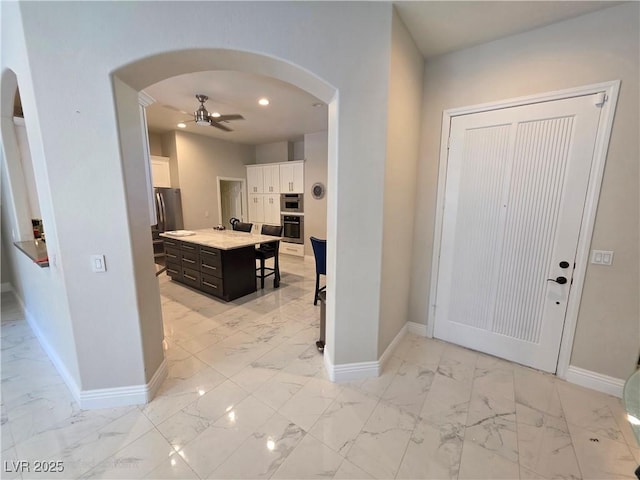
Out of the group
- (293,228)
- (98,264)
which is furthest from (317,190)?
(98,264)

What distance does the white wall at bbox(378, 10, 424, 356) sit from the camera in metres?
2.08

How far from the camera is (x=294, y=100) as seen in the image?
376 centimetres

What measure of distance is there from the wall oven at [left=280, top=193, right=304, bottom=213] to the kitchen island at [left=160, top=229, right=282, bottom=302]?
213 centimetres

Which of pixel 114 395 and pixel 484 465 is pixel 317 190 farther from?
pixel 484 465

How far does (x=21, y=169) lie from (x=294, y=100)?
3.44m

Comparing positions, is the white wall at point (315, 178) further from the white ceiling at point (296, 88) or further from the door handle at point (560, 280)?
the door handle at point (560, 280)

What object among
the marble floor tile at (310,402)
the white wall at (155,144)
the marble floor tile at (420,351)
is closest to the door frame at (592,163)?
the marble floor tile at (420,351)

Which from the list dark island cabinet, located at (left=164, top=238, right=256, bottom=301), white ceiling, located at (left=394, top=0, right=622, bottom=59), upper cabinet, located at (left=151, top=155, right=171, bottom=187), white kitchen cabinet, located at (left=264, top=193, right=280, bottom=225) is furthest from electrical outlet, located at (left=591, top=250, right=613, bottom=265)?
upper cabinet, located at (left=151, top=155, right=171, bottom=187)

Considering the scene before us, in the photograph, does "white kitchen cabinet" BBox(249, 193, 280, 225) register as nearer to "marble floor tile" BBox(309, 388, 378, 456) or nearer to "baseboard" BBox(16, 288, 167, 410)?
"baseboard" BBox(16, 288, 167, 410)

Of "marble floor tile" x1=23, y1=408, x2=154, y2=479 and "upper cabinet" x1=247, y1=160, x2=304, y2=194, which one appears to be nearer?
"marble floor tile" x1=23, y1=408, x2=154, y2=479

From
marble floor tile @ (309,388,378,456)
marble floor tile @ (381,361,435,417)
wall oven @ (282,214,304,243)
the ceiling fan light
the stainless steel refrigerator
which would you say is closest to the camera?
marble floor tile @ (309,388,378,456)

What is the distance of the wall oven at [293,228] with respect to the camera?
20.9 ft

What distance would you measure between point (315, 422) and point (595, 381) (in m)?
2.30

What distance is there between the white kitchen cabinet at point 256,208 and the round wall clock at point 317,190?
63.0 inches
